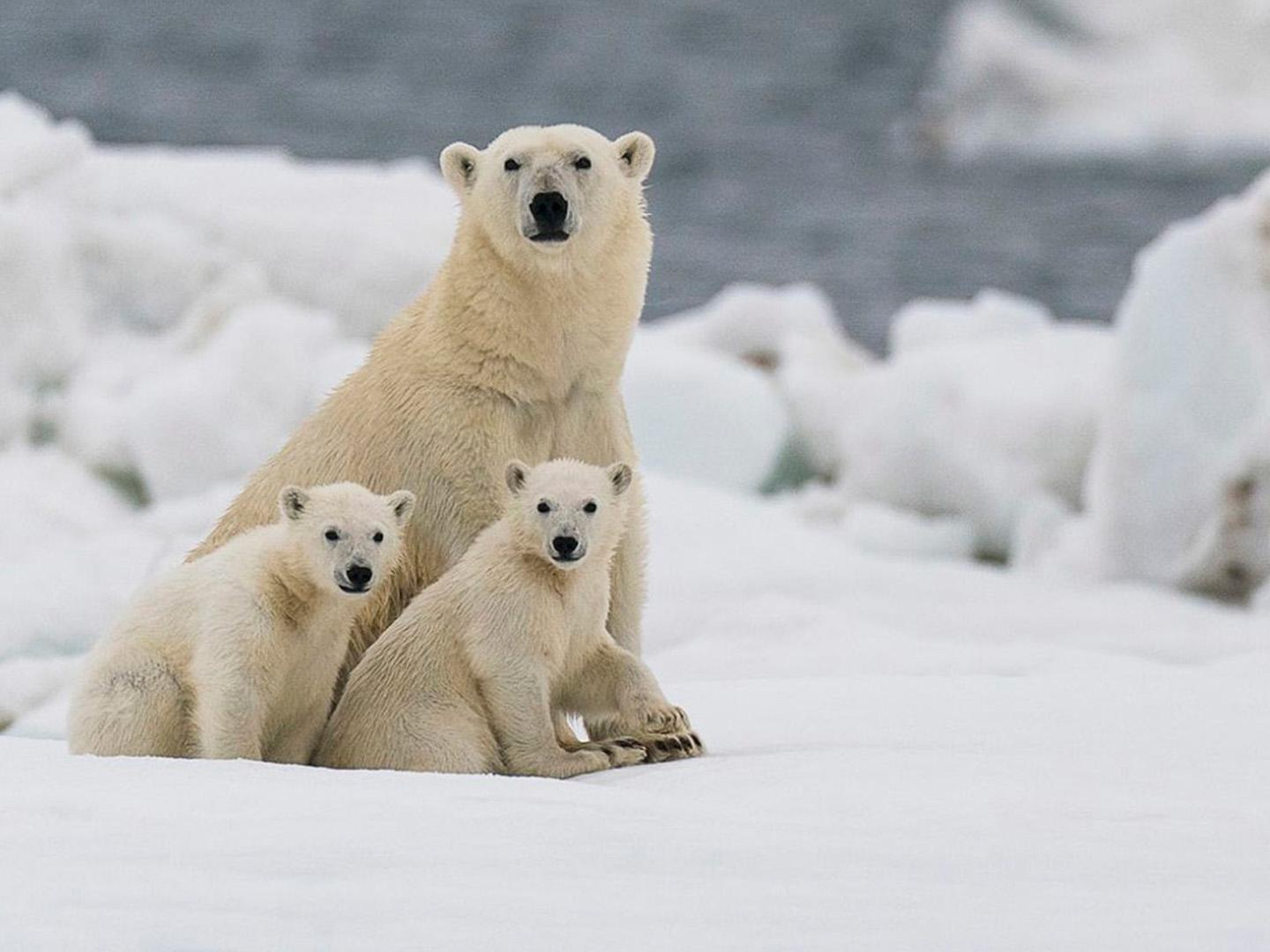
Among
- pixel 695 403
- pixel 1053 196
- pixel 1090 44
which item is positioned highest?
pixel 1090 44

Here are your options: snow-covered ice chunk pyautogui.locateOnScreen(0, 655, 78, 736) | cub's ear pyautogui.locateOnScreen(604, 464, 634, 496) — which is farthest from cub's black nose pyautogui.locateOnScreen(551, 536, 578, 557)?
snow-covered ice chunk pyautogui.locateOnScreen(0, 655, 78, 736)

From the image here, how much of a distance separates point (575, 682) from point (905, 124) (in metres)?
31.9

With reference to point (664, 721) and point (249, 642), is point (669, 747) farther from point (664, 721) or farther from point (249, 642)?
point (249, 642)

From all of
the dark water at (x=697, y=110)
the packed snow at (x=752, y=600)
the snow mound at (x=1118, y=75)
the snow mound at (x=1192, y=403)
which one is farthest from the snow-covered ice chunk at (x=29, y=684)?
the snow mound at (x=1118, y=75)

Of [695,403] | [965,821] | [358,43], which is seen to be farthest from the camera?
[358,43]

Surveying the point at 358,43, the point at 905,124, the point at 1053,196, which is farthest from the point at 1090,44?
the point at 358,43

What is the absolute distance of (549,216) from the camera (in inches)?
227

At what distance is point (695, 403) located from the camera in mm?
12930

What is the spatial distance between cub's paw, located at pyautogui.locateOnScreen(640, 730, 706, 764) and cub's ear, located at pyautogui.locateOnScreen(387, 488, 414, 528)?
2.63 ft

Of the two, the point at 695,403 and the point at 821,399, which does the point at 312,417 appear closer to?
the point at 695,403

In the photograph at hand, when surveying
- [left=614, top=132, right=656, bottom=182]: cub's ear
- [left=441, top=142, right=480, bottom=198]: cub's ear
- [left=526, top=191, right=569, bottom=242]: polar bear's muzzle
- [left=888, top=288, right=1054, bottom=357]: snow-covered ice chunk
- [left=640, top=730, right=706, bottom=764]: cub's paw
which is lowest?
[left=640, top=730, right=706, bottom=764]: cub's paw

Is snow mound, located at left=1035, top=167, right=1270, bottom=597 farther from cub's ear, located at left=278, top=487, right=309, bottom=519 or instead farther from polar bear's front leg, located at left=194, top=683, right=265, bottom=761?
polar bear's front leg, located at left=194, top=683, right=265, bottom=761

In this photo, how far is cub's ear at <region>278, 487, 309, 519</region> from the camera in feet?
17.8

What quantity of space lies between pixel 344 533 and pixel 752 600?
4.44 meters
